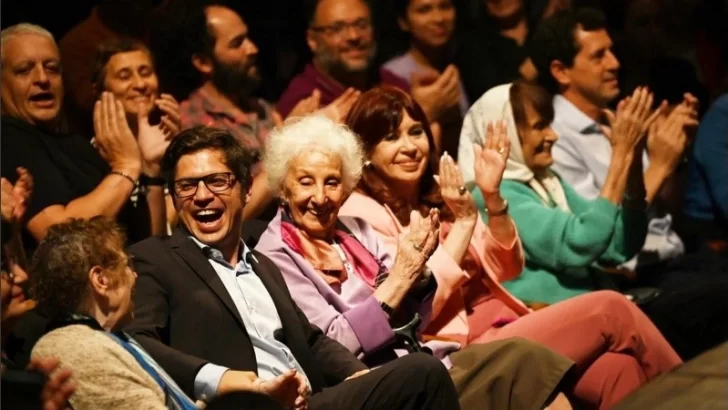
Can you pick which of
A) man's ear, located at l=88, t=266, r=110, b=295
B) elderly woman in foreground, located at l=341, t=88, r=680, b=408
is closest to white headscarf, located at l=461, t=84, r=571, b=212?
elderly woman in foreground, located at l=341, t=88, r=680, b=408

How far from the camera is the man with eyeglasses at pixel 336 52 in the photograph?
5473 millimetres

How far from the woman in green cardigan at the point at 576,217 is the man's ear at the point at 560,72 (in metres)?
0.27

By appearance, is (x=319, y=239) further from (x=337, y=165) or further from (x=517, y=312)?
(x=517, y=312)

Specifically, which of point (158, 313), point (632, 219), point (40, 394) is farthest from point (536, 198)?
point (40, 394)

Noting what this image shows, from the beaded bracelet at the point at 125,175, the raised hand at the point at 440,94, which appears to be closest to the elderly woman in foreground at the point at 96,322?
the beaded bracelet at the point at 125,175

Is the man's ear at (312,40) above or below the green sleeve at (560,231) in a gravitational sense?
above

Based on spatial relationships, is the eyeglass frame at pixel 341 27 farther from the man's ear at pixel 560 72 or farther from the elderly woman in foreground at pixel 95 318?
the elderly woman in foreground at pixel 95 318

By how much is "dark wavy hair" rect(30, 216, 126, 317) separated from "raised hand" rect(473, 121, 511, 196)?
4.59ft

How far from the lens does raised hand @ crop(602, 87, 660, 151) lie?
17.1 ft

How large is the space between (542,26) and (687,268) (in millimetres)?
904

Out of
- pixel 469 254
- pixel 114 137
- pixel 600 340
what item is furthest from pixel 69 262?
pixel 600 340

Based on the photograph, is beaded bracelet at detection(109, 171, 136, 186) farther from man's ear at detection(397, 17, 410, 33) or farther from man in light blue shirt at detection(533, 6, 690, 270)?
man's ear at detection(397, 17, 410, 33)

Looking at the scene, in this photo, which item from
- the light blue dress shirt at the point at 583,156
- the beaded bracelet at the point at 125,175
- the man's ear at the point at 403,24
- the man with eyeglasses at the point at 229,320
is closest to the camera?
the man with eyeglasses at the point at 229,320

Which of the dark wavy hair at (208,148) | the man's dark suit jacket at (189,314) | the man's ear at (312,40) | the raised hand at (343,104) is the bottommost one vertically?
the man's dark suit jacket at (189,314)
